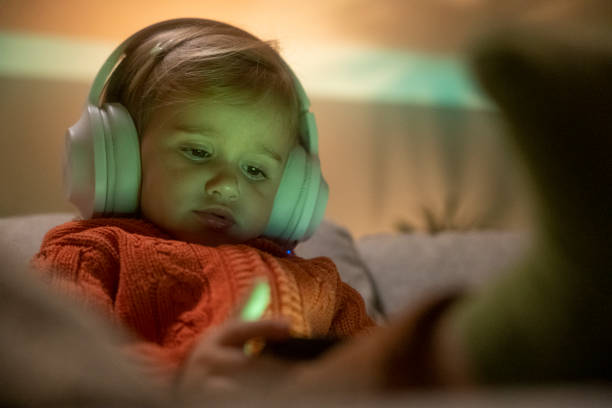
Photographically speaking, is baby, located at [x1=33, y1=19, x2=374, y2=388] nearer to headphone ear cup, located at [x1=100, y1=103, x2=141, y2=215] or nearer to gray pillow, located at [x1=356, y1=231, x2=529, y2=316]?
headphone ear cup, located at [x1=100, y1=103, x2=141, y2=215]

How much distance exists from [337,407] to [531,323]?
0.09 metres

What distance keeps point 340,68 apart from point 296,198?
78cm

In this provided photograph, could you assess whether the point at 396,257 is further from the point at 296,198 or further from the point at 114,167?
the point at 114,167

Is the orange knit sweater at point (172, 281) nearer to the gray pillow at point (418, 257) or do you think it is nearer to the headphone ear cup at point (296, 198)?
the headphone ear cup at point (296, 198)

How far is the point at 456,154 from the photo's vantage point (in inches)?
62.5

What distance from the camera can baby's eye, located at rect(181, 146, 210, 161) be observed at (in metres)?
0.69

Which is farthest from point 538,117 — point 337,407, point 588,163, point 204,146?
point 204,146

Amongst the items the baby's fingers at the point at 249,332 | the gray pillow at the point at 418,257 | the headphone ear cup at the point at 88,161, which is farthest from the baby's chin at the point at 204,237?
the gray pillow at the point at 418,257

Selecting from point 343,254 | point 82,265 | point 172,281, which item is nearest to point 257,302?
point 172,281

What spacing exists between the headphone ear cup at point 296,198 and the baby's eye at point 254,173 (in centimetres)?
4

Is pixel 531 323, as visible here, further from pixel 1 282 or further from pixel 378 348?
pixel 1 282

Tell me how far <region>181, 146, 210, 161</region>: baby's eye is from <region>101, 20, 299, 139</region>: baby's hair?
0.07 metres

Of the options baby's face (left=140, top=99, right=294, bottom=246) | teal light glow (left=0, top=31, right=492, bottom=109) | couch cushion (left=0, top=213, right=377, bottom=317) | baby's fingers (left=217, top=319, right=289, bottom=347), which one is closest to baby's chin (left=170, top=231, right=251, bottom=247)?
baby's face (left=140, top=99, right=294, bottom=246)

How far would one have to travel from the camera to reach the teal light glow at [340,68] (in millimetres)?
1000
